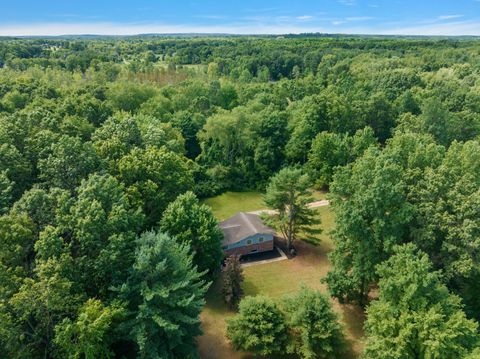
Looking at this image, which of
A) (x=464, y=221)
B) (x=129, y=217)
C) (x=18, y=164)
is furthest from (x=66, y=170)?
(x=464, y=221)

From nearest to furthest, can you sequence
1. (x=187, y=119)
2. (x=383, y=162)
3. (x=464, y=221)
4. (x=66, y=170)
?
(x=464, y=221), (x=383, y=162), (x=66, y=170), (x=187, y=119)

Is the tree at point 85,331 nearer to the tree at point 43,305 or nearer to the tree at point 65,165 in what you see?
the tree at point 43,305

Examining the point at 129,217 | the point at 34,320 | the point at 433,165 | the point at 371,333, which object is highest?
the point at 433,165

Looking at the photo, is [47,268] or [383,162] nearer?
[47,268]

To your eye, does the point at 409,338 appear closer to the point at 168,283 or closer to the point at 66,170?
the point at 168,283

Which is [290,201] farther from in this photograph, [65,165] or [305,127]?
[305,127]

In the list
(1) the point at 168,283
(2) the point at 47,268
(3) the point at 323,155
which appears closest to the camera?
(2) the point at 47,268

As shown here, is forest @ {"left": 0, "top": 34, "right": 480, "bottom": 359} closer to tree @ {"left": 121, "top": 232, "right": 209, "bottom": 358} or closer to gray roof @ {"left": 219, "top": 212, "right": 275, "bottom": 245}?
tree @ {"left": 121, "top": 232, "right": 209, "bottom": 358}
